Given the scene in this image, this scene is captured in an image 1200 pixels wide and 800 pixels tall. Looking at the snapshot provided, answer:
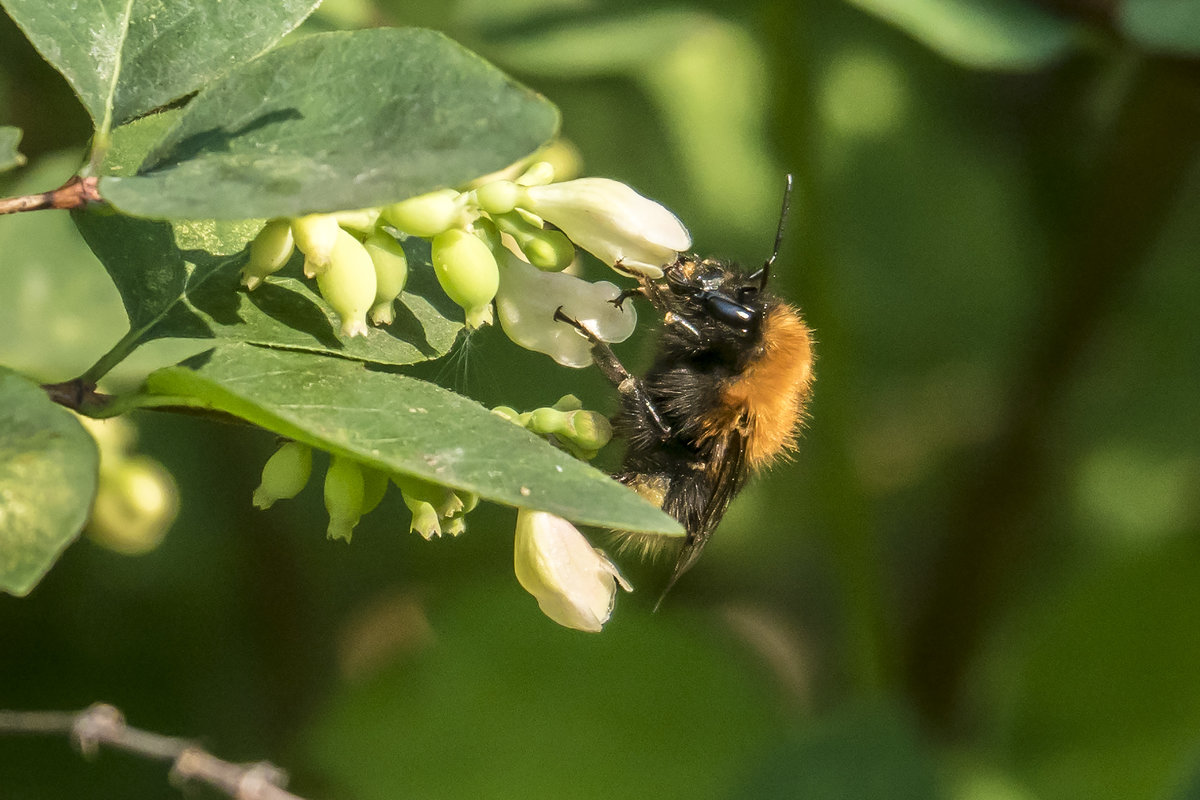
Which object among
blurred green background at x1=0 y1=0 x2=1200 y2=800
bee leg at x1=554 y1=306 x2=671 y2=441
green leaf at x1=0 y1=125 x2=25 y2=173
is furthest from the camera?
blurred green background at x1=0 y1=0 x2=1200 y2=800

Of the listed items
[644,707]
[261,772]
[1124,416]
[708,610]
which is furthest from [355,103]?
[1124,416]

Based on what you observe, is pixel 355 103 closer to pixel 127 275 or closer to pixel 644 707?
pixel 127 275


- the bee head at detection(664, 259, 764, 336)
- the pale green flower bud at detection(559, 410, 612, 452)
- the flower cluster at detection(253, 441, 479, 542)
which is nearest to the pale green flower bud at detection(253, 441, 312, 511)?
the flower cluster at detection(253, 441, 479, 542)

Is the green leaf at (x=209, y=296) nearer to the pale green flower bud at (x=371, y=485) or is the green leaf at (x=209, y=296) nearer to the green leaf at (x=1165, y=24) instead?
the pale green flower bud at (x=371, y=485)

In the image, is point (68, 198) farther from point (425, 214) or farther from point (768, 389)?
point (768, 389)

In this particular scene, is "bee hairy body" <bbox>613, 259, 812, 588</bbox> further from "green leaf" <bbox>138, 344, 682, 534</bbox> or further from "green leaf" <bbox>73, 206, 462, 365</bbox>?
"green leaf" <bbox>138, 344, 682, 534</bbox>

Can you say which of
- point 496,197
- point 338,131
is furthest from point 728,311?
point 338,131
